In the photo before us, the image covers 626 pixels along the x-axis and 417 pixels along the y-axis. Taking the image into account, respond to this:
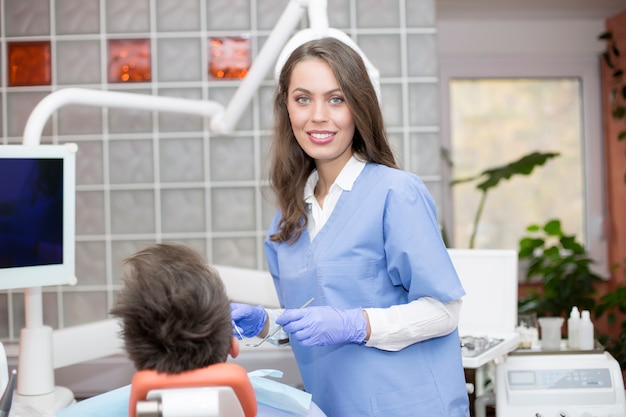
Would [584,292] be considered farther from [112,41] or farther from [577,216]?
[112,41]

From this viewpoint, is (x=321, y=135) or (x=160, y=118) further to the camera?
(x=160, y=118)

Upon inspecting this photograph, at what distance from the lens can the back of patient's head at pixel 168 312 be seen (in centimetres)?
87

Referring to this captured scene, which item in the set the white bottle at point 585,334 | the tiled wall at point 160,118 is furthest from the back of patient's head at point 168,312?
the tiled wall at point 160,118

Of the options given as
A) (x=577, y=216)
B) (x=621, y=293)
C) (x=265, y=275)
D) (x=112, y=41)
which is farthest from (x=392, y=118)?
(x=577, y=216)

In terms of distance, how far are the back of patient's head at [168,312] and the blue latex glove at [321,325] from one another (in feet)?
0.96

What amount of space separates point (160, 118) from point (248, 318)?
1.42 metres

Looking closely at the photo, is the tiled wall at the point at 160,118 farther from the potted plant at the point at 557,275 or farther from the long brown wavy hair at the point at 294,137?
the potted plant at the point at 557,275

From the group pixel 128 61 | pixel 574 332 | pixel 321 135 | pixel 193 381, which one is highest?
pixel 128 61

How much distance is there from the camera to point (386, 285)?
136 centimetres

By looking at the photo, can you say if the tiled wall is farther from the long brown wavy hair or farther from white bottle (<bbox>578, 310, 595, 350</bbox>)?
A: the long brown wavy hair

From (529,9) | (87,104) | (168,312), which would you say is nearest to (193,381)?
(168,312)

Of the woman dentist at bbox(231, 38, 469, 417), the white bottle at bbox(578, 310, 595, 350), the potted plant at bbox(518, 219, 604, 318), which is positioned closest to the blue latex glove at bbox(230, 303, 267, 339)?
the woman dentist at bbox(231, 38, 469, 417)

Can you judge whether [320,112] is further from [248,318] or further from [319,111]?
[248,318]

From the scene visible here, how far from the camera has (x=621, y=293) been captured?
326cm
